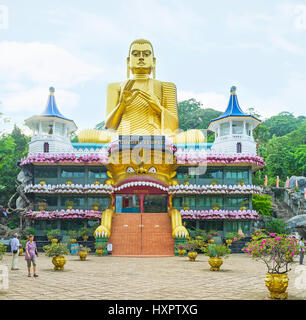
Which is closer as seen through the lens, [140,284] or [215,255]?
[140,284]

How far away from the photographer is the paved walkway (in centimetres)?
1005

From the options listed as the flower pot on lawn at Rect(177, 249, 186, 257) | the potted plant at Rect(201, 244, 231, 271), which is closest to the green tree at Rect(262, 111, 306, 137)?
the flower pot on lawn at Rect(177, 249, 186, 257)

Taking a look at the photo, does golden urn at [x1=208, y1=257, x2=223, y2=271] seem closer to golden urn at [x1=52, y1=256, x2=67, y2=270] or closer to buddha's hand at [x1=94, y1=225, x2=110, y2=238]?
golden urn at [x1=52, y1=256, x2=67, y2=270]

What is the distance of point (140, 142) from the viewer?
97.2ft

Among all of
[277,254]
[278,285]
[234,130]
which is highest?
[234,130]

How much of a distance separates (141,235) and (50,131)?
42.5ft

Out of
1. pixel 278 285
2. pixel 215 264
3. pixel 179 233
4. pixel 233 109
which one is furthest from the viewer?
pixel 233 109

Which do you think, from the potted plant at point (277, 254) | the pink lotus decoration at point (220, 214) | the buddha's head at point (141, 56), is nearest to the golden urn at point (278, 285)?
the potted plant at point (277, 254)

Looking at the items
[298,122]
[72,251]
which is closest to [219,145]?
[72,251]

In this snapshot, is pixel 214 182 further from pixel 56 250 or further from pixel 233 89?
pixel 56 250

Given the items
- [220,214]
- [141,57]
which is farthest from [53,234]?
[141,57]

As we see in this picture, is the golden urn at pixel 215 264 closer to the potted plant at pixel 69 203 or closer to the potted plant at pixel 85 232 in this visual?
the potted plant at pixel 85 232

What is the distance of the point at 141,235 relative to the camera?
25781mm

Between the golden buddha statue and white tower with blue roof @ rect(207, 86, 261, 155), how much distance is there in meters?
1.87
